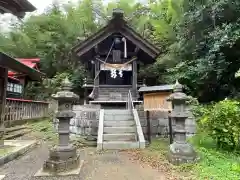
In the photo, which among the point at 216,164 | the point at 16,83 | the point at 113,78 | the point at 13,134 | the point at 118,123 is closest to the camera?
the point at 216,164

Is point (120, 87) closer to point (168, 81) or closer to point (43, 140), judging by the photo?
point (168, 81)

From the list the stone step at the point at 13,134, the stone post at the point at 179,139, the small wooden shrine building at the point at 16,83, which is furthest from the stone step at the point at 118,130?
the small wooden shrine building at the point at 16,83

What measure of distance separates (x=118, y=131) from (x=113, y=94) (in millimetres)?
3887

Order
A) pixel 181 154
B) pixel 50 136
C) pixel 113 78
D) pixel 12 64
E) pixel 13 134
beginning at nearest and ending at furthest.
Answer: pixel 181 154 → pixel 12 64 → pixel 13 134 → pixel 50 136 → pixel 113 78

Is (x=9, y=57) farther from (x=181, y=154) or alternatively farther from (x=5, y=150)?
(x=181, y=154)

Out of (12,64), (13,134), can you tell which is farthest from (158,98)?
(13,134)

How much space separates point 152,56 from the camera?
1212 centimetres

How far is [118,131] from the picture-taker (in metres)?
8.91

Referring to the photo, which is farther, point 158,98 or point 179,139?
point 158,98

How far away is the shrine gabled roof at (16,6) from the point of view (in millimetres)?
5622

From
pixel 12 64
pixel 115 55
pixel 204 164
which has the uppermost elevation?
pixel 115 55

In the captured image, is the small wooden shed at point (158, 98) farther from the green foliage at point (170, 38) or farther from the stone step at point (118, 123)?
the green foliage at point (170, 38)

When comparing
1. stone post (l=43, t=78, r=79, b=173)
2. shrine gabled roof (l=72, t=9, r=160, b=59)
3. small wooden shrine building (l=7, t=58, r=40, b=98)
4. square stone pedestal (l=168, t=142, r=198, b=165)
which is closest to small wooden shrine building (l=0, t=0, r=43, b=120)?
stone post (l=43, t=78, r=79, b=173)

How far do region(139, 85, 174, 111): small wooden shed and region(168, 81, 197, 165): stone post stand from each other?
103cm
